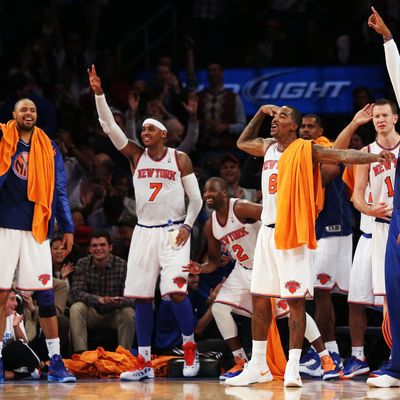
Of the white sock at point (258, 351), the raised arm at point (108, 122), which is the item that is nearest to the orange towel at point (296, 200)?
the white sock at point (258, 351)

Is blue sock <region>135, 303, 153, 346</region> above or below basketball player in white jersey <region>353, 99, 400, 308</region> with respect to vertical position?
below

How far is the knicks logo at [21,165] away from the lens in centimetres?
953

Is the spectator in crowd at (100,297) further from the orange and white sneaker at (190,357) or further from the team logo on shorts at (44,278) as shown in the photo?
the team logo on shorts at (44,278)

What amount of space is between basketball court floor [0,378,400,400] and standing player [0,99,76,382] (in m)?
0.54

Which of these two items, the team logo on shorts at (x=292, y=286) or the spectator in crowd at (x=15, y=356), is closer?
the team logo on shorts at (x=292, y=286)

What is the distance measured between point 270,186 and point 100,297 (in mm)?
2683

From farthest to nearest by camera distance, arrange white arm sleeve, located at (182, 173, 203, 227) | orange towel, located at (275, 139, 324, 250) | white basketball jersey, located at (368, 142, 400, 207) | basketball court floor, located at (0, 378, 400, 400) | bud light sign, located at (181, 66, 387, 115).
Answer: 1. bud light sign, located at (181, 66, 387, 115)
2. white arm sleeve, located at (182, 173, 203, 227)
3. white basketball jersey, located at (368, 142, 400, 207)
4. orange towel, located at (275, 139, 324, 250)
5. basketball court floor, located at (0, 378, 400, 400)

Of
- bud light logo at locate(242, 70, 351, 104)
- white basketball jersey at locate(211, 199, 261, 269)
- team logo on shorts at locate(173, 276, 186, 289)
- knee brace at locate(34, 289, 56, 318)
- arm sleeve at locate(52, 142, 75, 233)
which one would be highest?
bud light logo at locate(242, 70, 351, 104)

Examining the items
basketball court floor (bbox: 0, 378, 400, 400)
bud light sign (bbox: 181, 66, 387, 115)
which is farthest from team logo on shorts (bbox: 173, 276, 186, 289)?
bud light sign (bbox: 181, 66, 387, 115)

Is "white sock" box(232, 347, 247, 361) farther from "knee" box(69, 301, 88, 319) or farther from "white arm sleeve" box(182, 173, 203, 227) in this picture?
"knee" box(69, 301, 88, 319)

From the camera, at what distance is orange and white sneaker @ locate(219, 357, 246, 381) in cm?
947

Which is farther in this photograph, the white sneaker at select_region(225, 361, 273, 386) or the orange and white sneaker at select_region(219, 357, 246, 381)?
the orange and white sneaker at select_region(219, 357, 246, 381)

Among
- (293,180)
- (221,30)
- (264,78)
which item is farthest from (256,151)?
(221,30)

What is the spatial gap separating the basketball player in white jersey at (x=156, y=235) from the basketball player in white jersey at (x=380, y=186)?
64.1 inches
